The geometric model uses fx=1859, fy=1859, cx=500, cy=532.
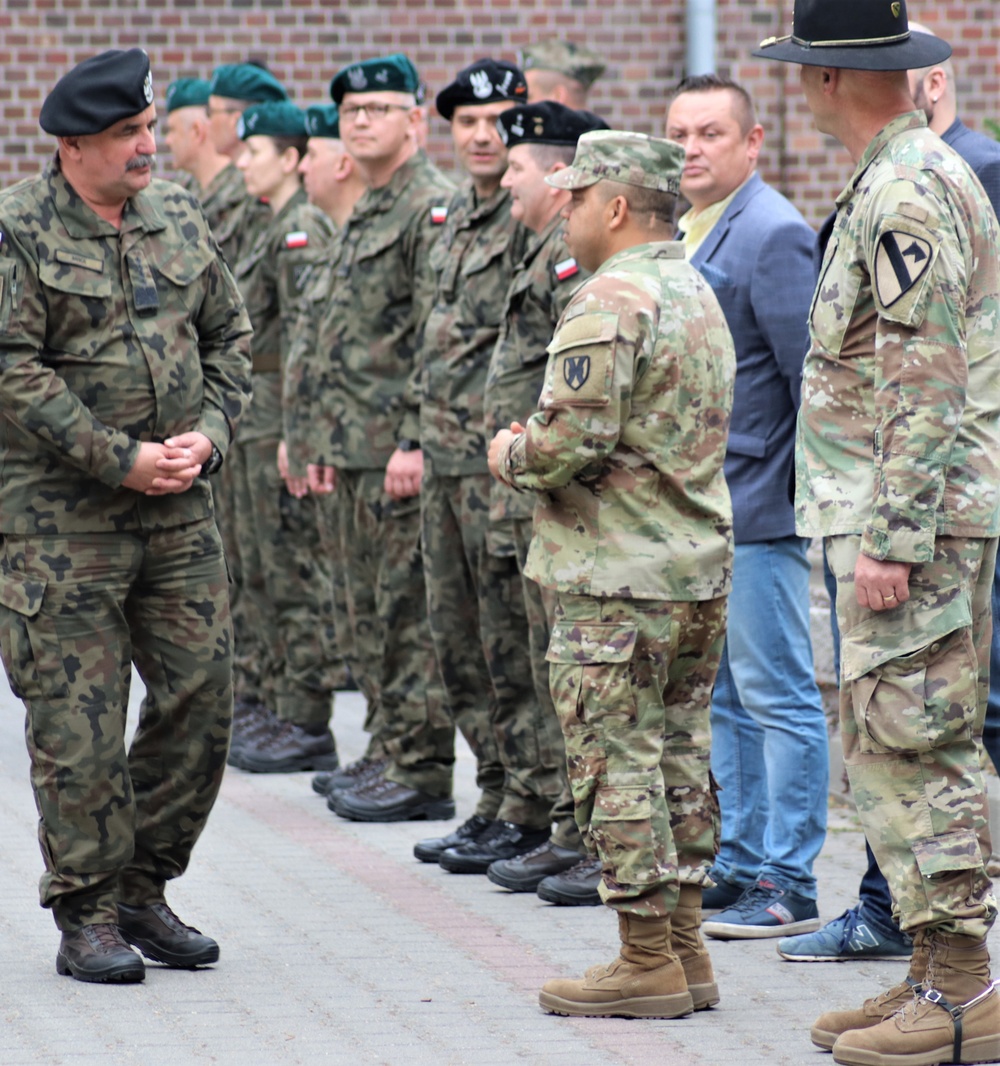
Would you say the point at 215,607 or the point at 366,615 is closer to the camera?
the point at 215,607

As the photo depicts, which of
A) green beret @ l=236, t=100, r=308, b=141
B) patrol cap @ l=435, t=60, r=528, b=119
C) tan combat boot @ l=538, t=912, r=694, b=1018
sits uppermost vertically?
patrol cap @ l=435, t=60, r=528, b=119

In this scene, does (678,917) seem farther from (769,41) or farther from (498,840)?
(769,41)

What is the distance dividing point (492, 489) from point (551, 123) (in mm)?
1144

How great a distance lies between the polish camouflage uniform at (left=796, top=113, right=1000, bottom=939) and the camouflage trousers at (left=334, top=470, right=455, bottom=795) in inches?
109

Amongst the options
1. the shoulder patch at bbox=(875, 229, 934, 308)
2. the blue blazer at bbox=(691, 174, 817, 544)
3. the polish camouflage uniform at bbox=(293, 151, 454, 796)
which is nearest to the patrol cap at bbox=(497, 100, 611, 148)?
the blue blazer at bbox=(691, 174, 817, 544)

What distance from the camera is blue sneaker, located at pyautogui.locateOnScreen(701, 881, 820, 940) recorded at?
5168mm

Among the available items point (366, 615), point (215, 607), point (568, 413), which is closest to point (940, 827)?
point (568, 413)

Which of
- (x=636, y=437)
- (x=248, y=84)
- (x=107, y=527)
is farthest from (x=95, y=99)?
(x=248, y=84)

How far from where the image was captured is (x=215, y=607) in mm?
4898

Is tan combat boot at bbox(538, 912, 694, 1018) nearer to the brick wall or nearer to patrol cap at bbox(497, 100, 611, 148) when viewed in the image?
patrol cap at bbox(497, 100, 611, 148)

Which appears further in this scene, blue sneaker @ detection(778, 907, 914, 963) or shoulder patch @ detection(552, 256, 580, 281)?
shoulder patch @ detection(552, 256, 580, 281)

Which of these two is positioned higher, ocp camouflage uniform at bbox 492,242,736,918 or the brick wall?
the brick wall

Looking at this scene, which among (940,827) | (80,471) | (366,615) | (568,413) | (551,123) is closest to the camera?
(940,827)

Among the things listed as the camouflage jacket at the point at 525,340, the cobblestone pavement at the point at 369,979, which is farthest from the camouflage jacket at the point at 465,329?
the cobblestone pavement at the point at 369,979
